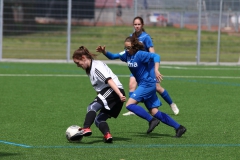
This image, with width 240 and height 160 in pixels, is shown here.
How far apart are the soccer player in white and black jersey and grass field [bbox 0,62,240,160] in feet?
0.78

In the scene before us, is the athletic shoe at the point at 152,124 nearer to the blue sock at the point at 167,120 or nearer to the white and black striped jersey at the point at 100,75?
the blue sock at the point at 167,120

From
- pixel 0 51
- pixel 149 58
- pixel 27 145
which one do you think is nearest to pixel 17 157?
pixel 27 145

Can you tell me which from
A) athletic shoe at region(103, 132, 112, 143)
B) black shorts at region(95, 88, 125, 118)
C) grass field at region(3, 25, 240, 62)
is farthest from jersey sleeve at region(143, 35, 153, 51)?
grass field at region(3, 25, 240, 62)

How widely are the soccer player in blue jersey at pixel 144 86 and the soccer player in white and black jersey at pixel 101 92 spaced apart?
467 millimetres

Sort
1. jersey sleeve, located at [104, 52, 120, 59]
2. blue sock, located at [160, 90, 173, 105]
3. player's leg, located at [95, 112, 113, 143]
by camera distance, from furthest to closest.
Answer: blue sock, located at [160, 90, 173, 105] < jersey sleeve, located at [104, 52, 120, 59] < player's leg, located at [95, 112, 113, 143]

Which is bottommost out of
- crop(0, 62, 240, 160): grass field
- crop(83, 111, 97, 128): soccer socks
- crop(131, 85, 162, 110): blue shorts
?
crop(0, 62, 240, 160): grass field

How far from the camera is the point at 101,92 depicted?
30.1 ft

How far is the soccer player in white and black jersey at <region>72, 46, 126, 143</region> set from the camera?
352 inches


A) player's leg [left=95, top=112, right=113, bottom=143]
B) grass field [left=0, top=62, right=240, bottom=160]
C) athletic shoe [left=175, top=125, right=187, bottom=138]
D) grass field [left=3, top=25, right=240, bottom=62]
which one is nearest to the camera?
grass field [left=0, top=62, right=240, bottom=160]

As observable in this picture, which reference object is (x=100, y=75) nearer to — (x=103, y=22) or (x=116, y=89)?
(x=116, y=89)

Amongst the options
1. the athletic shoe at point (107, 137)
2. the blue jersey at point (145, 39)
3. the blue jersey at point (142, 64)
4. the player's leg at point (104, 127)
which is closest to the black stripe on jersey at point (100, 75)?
the player's leg at point (104, 127)

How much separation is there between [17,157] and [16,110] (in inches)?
184

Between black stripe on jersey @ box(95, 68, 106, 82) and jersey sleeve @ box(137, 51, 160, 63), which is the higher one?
jersey sleeve @ box(137, 51, 160, 63)

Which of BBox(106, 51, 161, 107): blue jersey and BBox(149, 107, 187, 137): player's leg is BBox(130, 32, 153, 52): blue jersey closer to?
BBox(106, 51, 161, 107): blue jersey
